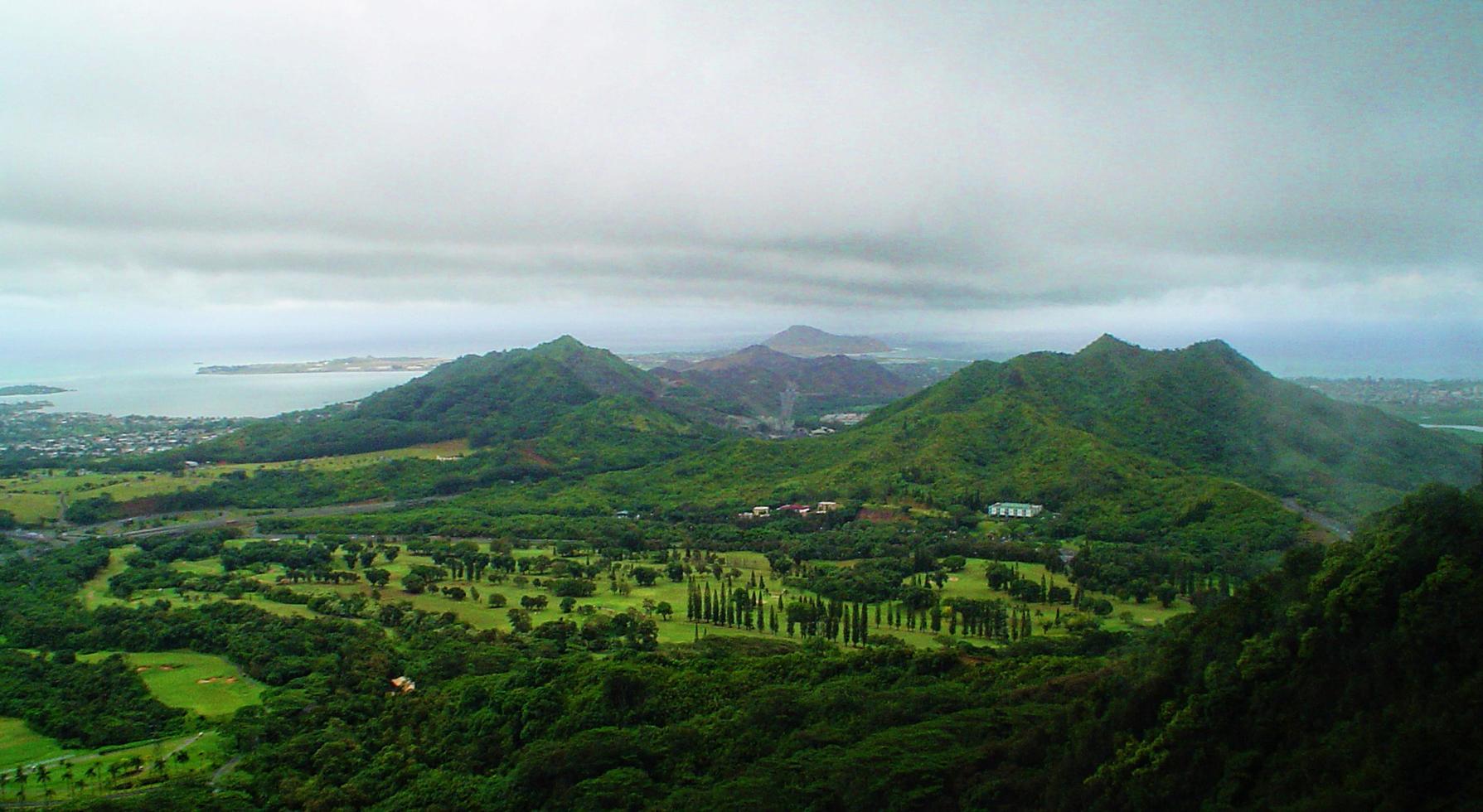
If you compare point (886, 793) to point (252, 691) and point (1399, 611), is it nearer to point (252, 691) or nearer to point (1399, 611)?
point (1399, 611)

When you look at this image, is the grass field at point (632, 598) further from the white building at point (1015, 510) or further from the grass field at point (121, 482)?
the grass field at point (121, 482)

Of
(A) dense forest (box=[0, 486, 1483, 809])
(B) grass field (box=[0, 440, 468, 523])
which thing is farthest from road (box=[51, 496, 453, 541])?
(A) dense forest (box=[0, 486, 1483, 809])

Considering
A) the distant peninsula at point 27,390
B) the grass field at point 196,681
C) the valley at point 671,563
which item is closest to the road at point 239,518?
the valley at point 671,563

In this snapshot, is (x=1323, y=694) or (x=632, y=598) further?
(x=632, y=598)

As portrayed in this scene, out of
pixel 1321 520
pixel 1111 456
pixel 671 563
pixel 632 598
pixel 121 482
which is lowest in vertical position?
pixel 632 598

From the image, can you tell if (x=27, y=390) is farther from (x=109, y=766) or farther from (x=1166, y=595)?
(x=1166, y=595)

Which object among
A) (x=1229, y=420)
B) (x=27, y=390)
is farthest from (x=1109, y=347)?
(x=27, y=390)

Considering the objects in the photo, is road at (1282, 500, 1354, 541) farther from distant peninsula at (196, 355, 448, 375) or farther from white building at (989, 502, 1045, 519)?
distant peninsula at (196, 355, 448, 375)
